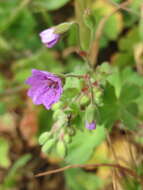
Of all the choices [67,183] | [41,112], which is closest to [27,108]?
[41,112]

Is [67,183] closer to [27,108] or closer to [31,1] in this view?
[27,108]

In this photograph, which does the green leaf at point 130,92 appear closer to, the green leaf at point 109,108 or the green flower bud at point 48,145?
the green leaf at point 109,108

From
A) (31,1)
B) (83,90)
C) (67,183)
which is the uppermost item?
(31,1)

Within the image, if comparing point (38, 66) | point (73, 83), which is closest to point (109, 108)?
point (73, 83)

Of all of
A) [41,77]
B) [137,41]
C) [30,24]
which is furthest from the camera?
[30,24]

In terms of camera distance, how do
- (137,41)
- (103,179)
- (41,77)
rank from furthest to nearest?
1. (137,41)
2. (103,179)
3. (41,77)

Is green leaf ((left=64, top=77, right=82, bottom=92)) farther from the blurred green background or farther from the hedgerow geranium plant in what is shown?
the blurred green background

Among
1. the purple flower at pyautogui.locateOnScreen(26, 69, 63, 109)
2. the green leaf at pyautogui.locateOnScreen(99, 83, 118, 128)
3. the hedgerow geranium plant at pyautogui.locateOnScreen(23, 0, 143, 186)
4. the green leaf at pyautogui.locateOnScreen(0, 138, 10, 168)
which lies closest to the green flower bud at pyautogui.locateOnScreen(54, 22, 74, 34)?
the hedgerow geranium plant at pyautogui.locateOnScreen(23, 0, 143, 186)

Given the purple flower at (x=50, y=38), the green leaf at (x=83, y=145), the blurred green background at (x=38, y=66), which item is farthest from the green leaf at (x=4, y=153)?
the purple flower at (x=50, y=38)
